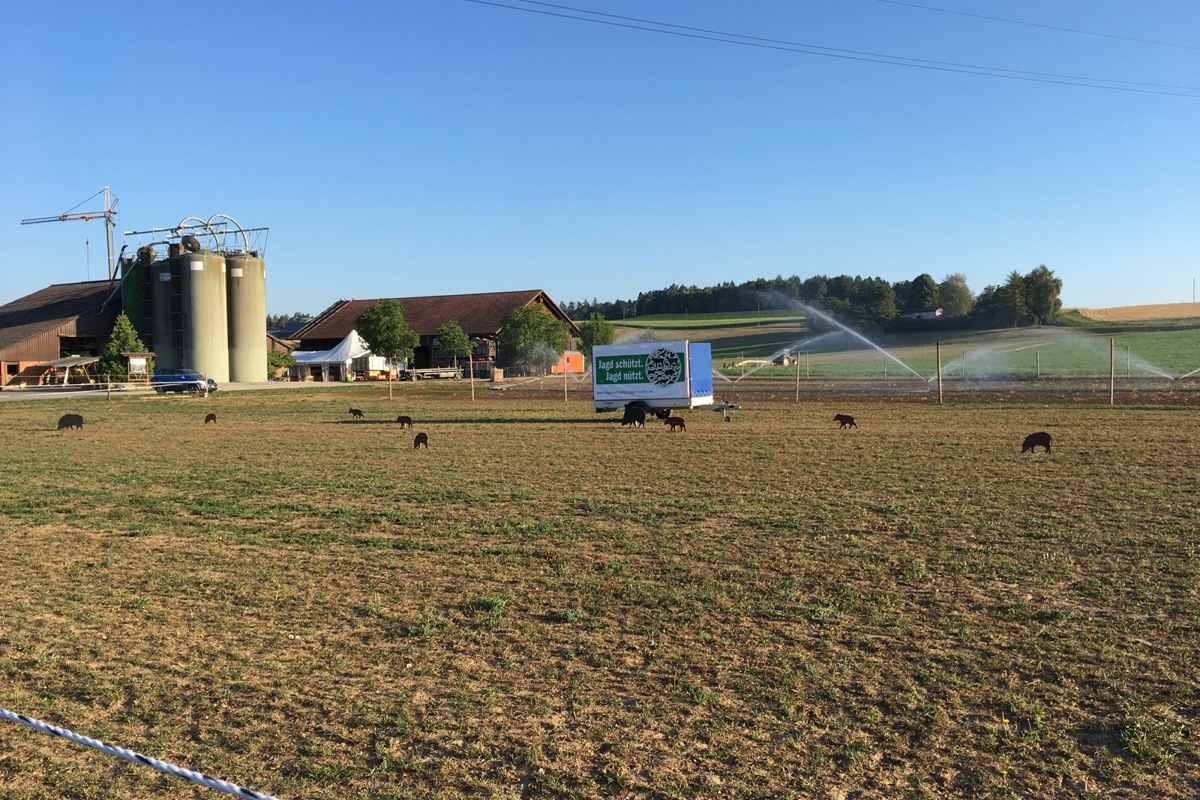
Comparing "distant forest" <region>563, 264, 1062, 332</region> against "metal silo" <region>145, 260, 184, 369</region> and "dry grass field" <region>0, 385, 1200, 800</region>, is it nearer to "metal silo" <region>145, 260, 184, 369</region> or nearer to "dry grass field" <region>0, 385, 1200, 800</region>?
"metal silo" <region>145, 260, 184, 369</region>

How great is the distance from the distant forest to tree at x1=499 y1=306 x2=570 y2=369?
24.2 metres

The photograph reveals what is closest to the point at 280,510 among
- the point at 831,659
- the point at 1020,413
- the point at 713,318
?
the point at 831,659

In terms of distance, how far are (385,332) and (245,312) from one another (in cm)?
1114

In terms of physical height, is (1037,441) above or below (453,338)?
below

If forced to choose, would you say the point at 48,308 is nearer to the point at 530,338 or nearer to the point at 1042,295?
the point at 530,338

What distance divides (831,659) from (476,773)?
271 centimetres

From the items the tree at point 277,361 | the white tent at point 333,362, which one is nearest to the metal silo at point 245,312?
the tree at point 277,361

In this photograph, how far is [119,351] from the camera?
6438 cm

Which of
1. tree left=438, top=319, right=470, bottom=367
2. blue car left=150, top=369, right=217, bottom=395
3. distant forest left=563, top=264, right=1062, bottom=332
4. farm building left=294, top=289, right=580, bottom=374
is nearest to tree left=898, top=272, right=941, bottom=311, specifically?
distant forest left=563, top=264, right=1062, bottom=332

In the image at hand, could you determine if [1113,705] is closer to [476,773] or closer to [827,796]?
[827,796]

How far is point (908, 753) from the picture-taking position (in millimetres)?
4723

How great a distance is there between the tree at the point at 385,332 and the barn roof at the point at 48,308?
22.1 m

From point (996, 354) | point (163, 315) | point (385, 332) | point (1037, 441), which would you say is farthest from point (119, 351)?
point (996, 354)

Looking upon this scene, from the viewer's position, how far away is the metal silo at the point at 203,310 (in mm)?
68938
